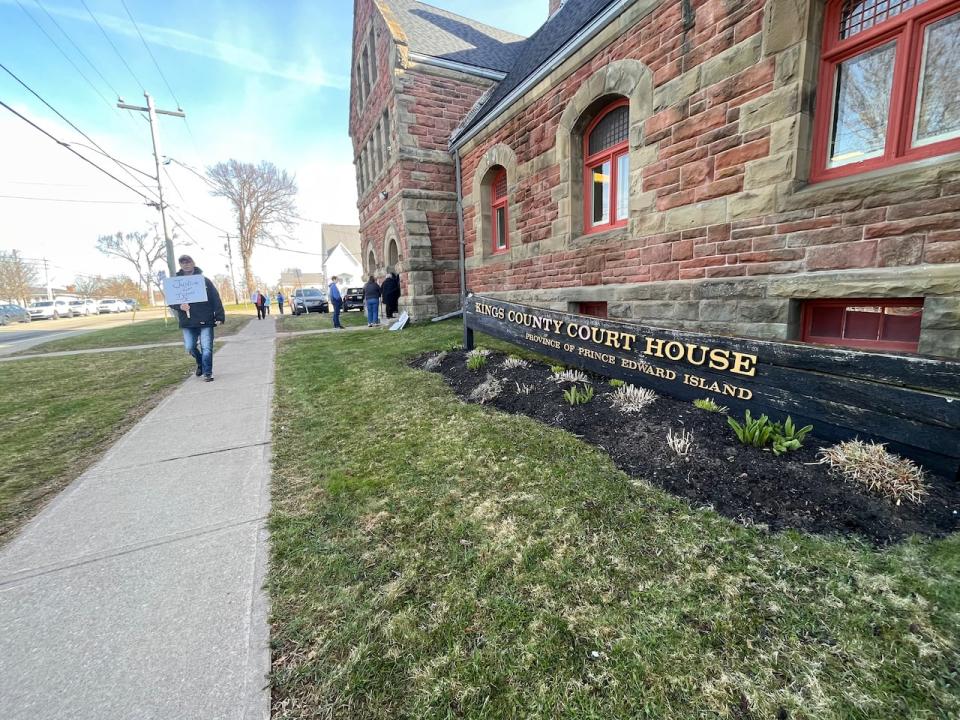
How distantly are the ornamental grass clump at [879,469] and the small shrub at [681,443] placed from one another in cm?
75

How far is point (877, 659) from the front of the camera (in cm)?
146

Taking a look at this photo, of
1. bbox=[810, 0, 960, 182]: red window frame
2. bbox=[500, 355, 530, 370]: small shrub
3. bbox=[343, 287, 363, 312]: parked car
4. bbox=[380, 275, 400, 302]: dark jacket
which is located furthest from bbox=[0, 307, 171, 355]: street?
bbox=[810, 0, 960, 182]: red window frame

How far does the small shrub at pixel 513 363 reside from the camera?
18.0ft

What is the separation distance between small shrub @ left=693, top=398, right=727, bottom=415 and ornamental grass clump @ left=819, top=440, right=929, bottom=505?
797mm

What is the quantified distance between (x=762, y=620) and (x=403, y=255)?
508 inches

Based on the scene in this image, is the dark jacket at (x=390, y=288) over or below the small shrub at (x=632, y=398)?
over

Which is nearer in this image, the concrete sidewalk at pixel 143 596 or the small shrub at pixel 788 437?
the concrete sidewalk at pixel 143 596

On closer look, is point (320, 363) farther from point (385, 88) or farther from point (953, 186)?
point (385, 88)

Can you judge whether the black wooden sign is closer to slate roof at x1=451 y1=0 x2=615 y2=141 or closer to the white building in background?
slate roof at x1=451 y1=0 x2=615 y2=141

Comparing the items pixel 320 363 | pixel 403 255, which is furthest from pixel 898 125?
pixel 403 255

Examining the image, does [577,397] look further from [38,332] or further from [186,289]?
[38,332]

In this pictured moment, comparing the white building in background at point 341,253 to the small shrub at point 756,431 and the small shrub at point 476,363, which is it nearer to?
the small shrub at point 476,363

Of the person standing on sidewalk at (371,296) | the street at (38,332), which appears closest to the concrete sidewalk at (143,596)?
the person standing on sidewalk at (371,296)

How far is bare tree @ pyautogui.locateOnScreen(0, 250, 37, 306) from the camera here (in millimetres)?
53281
